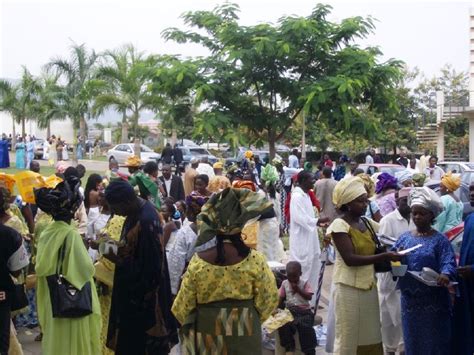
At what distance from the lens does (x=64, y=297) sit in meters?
5.52

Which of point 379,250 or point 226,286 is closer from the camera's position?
point 226,286

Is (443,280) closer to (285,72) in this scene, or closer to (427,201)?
(427,201)

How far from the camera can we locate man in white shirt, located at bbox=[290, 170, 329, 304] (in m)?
9.67

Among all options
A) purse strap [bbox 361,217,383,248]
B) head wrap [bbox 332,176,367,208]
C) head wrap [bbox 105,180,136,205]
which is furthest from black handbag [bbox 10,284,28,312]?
purse strap [bbox 361,217,383,248]

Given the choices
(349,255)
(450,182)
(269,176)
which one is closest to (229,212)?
(349,255)

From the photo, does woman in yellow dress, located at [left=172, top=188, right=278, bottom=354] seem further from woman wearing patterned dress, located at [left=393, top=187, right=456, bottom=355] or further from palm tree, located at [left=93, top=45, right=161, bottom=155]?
palm tree, located at [left=93, top=45, right=161, bottom=155]

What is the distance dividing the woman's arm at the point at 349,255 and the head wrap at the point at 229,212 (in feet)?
4.19

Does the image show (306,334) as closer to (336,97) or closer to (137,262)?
(137,262)

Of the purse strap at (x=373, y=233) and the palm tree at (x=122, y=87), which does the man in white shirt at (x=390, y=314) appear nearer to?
the purse strap at (x=373, y=233)

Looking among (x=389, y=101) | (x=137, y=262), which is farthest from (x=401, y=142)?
(x=137, y=262)

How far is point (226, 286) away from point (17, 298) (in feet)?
7.07

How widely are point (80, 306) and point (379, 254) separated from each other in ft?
7.88

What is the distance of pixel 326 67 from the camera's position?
57.7ft

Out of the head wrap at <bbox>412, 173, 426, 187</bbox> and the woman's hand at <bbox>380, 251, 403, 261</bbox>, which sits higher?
the head wrap at <bbox>412, 173, 426, 187</bbox>
